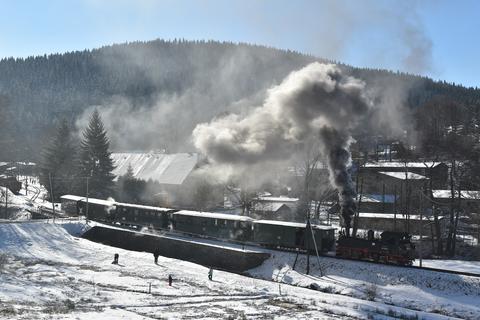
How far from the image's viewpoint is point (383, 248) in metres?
30.6

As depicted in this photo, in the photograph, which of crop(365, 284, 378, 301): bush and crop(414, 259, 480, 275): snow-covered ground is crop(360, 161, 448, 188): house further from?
crop(365, 284, 378, 301): bush

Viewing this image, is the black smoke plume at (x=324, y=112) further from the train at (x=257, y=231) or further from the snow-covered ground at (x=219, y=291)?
the snow-covered ground at (x=219, y=291)

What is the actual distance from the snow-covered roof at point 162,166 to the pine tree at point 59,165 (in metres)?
7.21

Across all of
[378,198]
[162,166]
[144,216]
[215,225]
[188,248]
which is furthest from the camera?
[162,166]

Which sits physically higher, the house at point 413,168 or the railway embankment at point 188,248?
the house at point 413,168

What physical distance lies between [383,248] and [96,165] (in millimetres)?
51771

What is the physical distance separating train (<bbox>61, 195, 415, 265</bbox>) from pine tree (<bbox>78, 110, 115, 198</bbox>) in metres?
9.37

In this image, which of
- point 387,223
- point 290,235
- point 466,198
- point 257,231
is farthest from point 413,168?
point 290,235

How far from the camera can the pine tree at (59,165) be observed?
7025cm

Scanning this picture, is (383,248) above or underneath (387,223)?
above

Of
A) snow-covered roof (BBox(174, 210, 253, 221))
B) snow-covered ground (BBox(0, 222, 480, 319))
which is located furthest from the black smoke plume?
snow-covered roof (BBox(174, 210, 253, 221))

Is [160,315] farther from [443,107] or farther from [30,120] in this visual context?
[30,120]

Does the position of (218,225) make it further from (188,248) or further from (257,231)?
(257,231)

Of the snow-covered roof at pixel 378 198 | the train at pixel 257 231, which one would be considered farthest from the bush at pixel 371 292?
the snow-covered roof at pixel 378 198
